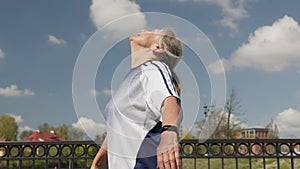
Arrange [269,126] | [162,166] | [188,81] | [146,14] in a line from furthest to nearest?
[269,126], [188,81], [146,14], [162,166]

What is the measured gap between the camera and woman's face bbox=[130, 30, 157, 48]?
139 centimetres

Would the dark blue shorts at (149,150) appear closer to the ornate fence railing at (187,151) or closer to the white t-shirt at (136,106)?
the white t-shirt at (136,106)

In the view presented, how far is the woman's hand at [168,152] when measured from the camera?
1.11 m

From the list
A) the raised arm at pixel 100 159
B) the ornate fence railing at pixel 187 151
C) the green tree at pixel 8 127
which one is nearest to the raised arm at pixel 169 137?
the raised arm at pixel 100 159

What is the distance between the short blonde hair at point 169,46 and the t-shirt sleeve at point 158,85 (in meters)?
0.05

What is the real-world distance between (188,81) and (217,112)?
0.14 metres

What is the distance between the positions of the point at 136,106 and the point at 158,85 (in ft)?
0.40

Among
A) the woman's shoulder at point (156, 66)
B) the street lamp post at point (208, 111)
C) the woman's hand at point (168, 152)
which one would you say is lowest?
the woman's hand at point (168, 152)

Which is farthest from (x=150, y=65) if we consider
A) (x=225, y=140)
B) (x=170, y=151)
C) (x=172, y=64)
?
(x=225, y=140)

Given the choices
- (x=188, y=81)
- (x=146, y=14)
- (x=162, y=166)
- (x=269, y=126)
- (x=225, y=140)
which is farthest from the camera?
(x=269, y=126)

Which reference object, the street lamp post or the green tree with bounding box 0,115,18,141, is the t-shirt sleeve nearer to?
the street lamp post

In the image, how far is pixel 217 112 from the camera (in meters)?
1.35

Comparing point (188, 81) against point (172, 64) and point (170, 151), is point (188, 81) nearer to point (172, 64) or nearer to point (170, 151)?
point (172, 64)

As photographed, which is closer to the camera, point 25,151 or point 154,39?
point 154,39
